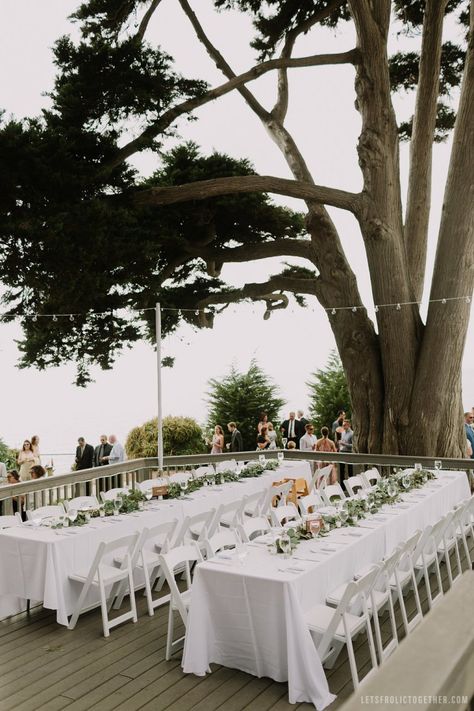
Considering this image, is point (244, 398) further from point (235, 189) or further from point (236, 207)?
point (235, 189)

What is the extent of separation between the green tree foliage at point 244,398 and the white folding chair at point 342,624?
1634 cm

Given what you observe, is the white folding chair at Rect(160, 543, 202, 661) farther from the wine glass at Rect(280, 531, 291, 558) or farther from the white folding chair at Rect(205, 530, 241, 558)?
the wine glass at Rect(280, 531, 291, 558)

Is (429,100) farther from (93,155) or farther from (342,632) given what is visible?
(342,632)

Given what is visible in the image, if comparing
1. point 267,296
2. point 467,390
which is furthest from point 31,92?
point 467,390

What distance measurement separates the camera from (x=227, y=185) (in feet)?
37.9

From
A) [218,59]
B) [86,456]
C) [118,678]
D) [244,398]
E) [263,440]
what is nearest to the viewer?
[118,678]

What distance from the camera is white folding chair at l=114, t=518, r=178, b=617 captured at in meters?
6.01

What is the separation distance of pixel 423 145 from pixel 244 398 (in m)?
10.6

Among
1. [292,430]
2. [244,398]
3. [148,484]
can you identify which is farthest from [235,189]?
[244,398]

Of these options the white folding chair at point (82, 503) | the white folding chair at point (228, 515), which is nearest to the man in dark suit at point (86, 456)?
the white folding chair at point (82, 503)

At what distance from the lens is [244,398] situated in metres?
21.4

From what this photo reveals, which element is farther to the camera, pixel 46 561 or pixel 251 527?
pixel 251 527

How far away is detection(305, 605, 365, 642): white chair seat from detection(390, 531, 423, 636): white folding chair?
70cm

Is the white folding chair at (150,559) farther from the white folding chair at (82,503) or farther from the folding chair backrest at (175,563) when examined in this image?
the white folding chair at (82,503)
